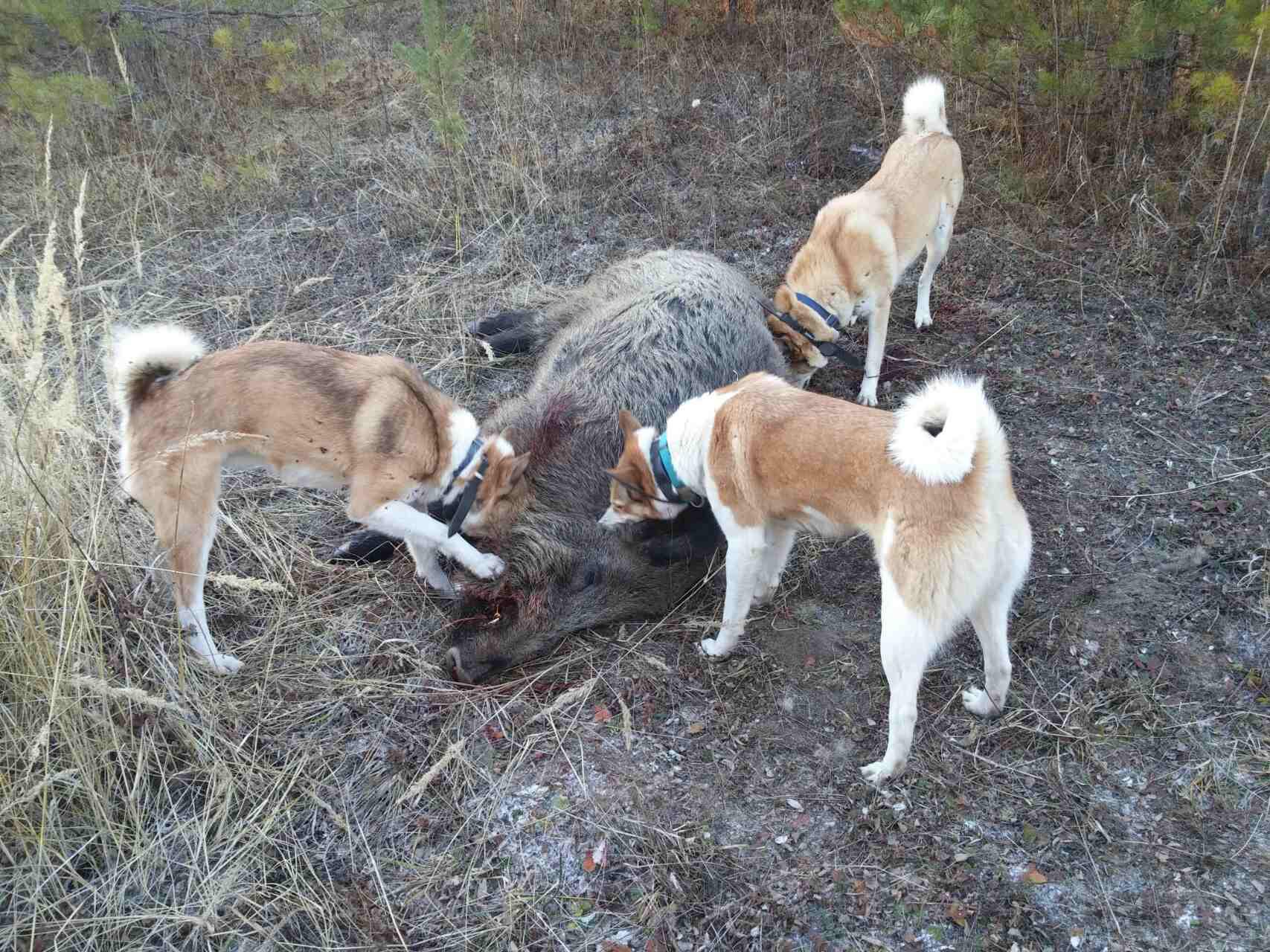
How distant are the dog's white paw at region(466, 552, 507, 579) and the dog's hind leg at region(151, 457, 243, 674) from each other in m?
1.07

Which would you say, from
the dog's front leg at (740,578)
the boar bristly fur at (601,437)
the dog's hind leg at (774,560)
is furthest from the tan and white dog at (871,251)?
the dog's front leg at (740,578)

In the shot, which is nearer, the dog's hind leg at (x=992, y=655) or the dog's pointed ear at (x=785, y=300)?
the dog's hind leg at (x=992, y=655)

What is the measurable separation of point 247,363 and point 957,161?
14.4 ft

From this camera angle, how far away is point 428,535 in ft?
12.6

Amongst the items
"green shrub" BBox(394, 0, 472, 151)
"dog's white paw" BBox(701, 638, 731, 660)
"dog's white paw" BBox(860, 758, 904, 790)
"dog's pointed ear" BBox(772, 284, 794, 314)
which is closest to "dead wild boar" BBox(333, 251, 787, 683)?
"dog's pointed ear" BBox(772, 284, 794, 314)

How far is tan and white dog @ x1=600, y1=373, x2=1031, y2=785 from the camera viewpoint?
2.83 meters

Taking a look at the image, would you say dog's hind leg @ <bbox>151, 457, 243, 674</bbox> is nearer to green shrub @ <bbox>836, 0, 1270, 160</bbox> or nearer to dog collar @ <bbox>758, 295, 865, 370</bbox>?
dog collar @ <bbox>758, 295, 865, 370</bbox>

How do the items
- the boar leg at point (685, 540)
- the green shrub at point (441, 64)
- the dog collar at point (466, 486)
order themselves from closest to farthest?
the dog collar at point (466, 486), the boar leg at point (685, 540), the green shrub at point (441, 64)

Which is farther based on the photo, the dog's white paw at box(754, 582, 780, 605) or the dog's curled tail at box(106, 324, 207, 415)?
the dog's white paw at box(754, 582, 780, 605)

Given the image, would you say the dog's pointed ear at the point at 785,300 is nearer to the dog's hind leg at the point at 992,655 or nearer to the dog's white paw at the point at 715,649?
the dog's white paw at the point at 715,649

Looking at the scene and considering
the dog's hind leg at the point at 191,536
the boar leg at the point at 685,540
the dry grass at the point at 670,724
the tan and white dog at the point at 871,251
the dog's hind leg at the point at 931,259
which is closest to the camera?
the dry grass at the point at 670,724

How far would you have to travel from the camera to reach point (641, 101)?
8.02m

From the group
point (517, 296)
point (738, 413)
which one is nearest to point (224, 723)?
point (738, 413)

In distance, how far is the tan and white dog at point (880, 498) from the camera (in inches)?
111
